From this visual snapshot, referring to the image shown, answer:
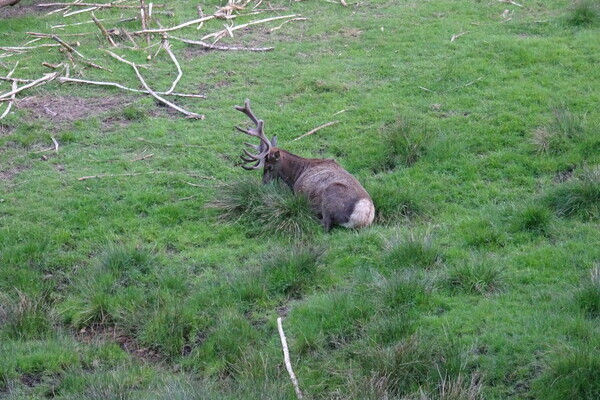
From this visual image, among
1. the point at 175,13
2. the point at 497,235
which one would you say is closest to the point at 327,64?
the point at 175,13

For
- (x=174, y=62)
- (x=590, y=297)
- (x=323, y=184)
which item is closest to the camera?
(x=590, y=297)

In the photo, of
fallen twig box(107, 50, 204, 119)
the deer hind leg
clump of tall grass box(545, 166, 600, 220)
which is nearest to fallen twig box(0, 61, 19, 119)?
fallen twig box(107, 50, 204, 119)

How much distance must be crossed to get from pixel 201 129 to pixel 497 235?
4921mm

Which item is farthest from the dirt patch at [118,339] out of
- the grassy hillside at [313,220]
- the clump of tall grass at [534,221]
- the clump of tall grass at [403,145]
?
the clump of tall grass at [403,145]

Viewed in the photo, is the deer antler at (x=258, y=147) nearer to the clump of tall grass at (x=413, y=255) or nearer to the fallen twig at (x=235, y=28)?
the clump of tall grass at (x=413, y=255)

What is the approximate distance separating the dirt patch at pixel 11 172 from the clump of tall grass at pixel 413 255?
530cm

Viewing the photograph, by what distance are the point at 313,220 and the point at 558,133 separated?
3.50m

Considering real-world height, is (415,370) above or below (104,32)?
above

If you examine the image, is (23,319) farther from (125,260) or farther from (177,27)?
(177,27)

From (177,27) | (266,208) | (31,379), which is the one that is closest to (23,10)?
(177,27)

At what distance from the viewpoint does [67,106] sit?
12984mm

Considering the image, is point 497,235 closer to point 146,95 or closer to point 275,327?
point 275,327

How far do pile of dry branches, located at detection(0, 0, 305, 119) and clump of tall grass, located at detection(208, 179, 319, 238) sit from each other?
2755 mm

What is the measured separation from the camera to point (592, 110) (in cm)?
1182
